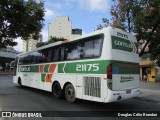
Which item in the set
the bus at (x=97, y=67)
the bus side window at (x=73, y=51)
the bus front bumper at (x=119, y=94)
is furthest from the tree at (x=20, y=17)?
the bus front bumper at (x=119, y=94)

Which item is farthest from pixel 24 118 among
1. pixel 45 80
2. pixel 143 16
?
pixel 143 16

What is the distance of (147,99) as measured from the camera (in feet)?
44.9

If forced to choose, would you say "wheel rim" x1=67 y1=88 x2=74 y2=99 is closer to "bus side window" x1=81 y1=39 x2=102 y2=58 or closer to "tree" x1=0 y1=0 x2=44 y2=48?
"bus side window" x1=81 y1=39 x2=102 y2=58

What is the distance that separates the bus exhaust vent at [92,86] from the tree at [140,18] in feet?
25.9

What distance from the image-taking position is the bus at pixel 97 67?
10.0 metres

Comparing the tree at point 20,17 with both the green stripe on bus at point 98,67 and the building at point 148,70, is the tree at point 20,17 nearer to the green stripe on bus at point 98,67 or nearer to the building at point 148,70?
the green stripe on bus at point 98,67

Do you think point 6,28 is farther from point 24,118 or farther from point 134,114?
point 134,114

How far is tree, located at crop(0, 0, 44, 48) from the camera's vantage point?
13.7 m

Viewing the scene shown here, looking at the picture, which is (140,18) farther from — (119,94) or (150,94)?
(119,94)

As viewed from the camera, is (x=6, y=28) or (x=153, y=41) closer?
(x=6, y=28)

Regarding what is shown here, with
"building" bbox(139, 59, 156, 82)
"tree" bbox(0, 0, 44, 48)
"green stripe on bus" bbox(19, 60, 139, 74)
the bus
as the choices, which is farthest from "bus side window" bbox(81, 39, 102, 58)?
"building" bbox(139, 59, 156, 82)

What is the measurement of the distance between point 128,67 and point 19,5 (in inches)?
276

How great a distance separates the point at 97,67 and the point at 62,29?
306 ft

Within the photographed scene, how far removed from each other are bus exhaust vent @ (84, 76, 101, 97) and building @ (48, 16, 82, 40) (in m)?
86.8
